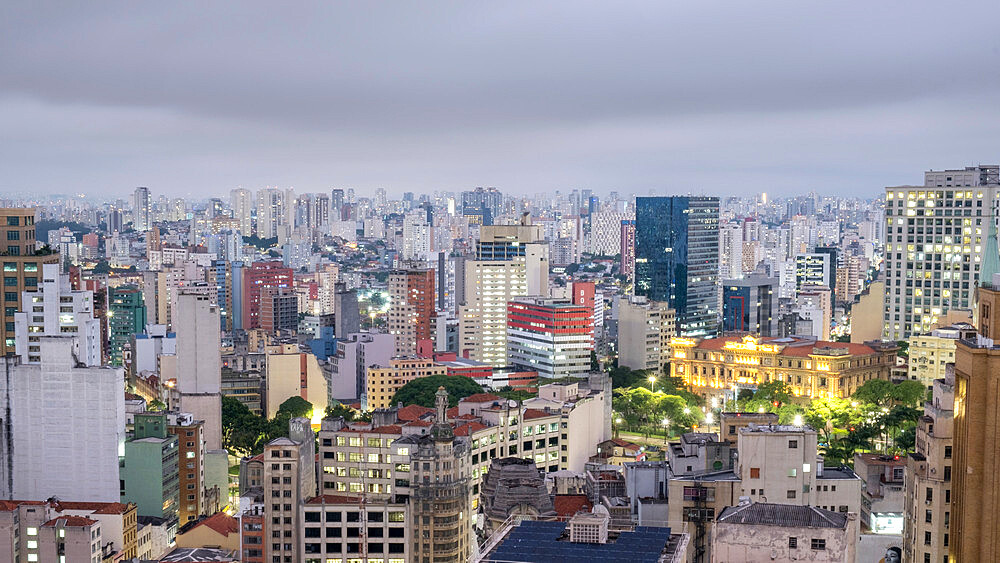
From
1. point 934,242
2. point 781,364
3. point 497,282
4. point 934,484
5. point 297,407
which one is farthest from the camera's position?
point 497,282

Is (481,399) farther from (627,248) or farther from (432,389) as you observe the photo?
(627,248)

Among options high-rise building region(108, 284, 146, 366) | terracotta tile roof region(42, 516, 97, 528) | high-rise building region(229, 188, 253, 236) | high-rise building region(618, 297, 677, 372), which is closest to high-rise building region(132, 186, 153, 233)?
high-rise building region(229, 188, 253, 236)

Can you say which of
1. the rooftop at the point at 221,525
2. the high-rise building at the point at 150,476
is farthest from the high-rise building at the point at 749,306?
the rooftop at the point at 221,525

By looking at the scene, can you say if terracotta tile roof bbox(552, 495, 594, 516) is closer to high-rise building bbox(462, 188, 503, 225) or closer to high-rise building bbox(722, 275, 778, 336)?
high-rise building bbox(722, 275, 778, 336)

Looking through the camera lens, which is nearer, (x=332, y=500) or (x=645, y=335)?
(x=332, y=500)

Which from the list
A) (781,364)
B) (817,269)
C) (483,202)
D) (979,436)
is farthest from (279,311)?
(483,202)

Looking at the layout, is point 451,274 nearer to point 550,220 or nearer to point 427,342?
point 427,342
